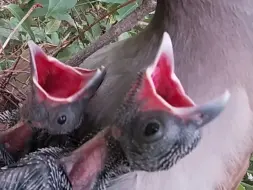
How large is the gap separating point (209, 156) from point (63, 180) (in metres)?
0.17

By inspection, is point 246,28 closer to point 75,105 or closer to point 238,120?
point 238,120

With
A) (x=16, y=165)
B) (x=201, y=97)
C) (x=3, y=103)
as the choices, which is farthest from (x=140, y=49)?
(x=3, y=103)

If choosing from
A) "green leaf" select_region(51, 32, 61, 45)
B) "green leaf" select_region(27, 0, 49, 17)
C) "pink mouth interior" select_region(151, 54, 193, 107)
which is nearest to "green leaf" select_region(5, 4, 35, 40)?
"green leaf" select_region(27, 0, 49, 17)

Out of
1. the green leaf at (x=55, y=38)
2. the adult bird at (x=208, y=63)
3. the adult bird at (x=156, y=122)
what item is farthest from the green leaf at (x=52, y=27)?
the adult bird at (x=156, y=122)

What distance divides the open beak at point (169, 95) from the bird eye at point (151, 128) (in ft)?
0.05

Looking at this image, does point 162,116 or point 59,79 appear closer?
point 162,116

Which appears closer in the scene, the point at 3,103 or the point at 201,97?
the point at 201,97

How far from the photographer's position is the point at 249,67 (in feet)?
2.72

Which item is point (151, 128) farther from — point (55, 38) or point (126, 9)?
point (55, 38)

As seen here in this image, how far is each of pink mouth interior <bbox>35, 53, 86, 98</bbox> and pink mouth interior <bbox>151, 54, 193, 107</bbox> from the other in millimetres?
136

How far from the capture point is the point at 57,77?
0.80 metres

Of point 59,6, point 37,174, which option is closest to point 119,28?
point 59,6

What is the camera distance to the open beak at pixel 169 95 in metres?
0.65

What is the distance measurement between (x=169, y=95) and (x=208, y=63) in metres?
0.15
